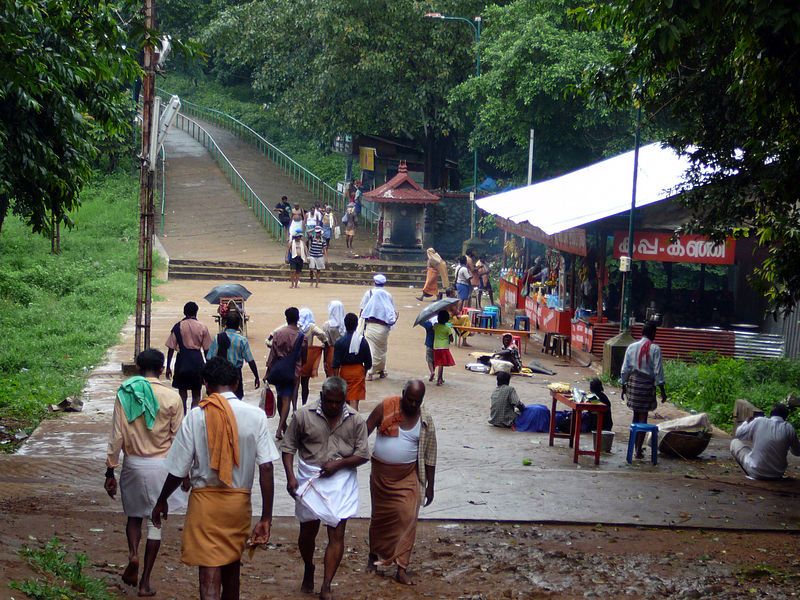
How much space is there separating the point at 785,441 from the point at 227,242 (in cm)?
2551

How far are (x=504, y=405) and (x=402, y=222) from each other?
20.4m

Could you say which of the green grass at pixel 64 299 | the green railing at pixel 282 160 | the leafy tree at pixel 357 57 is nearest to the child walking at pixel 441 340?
the green grass at pixel 64 299

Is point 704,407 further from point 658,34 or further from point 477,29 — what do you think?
point 477,29

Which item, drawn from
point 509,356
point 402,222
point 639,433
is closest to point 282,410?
point 639,433

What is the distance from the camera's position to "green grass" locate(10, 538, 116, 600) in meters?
5.93

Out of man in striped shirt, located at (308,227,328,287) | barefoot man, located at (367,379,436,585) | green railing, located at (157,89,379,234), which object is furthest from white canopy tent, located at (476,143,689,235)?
green railing, located at (157,89,379,234)

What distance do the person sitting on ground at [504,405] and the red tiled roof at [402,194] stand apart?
1936 centimetres

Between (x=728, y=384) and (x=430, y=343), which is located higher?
(x=430, y=343)

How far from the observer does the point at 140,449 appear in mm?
6730

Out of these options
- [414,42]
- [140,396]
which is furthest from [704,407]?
[414,42]

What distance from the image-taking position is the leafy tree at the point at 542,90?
28703mm

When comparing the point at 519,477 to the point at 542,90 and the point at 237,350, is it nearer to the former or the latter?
the point at 237,350

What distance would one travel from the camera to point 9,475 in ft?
32.9

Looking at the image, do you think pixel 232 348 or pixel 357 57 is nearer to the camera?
pixel 232 348
